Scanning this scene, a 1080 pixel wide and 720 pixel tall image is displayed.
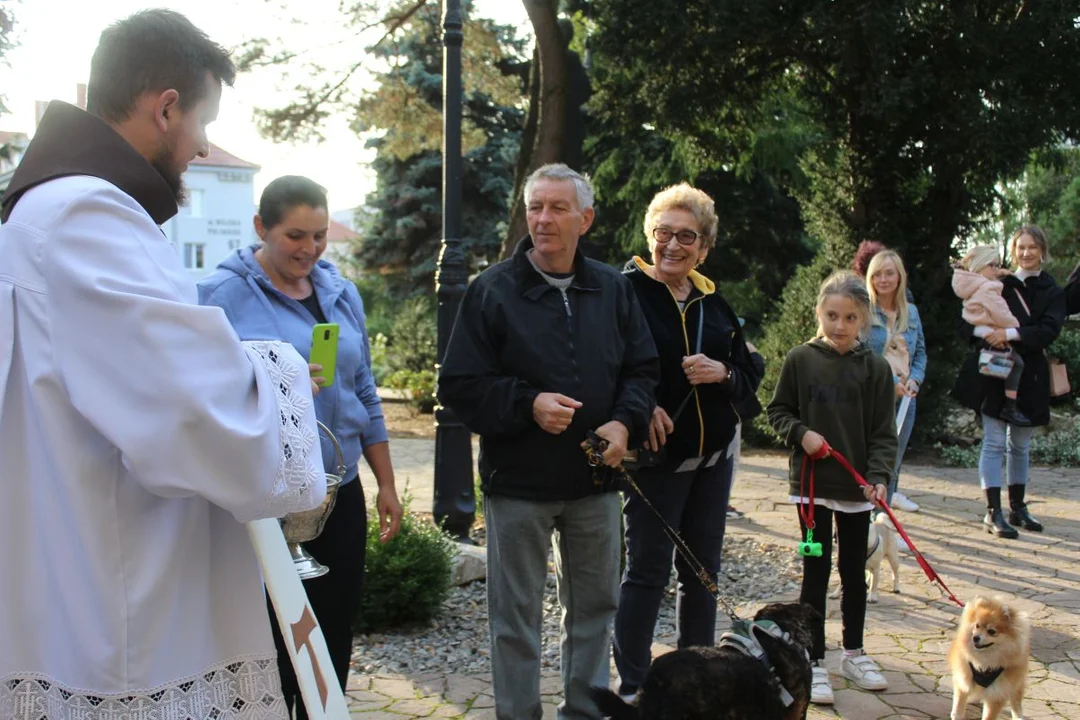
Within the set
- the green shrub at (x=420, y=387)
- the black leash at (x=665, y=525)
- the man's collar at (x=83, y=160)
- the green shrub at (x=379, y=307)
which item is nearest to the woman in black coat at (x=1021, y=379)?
the black leash at (x=665, y=525)

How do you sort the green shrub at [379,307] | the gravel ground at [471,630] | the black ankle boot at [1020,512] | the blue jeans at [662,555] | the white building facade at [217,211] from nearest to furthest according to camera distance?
the blue jeans at [662,555]
the gravel ground at [471,630]
the black ankle boot at [1020,512]
the green shrub at [379,307]
the white building facade at [217,211]

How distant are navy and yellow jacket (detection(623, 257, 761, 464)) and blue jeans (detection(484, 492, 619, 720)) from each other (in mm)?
526

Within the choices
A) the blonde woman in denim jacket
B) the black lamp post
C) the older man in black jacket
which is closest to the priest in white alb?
the older man in black jacket

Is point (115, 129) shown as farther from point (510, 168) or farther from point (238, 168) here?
point (238, 168)

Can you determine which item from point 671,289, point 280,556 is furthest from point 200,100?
point 671,289

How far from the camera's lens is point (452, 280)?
271 inches

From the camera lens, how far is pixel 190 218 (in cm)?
6294

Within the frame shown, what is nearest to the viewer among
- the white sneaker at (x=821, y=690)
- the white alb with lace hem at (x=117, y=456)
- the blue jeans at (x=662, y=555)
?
the white alb with lace hem at (x=117, y=456)

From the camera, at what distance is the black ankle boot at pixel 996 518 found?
722 cm

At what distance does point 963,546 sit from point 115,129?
6.68m

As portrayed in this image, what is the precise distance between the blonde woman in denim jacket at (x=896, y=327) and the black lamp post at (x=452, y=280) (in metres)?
2.72

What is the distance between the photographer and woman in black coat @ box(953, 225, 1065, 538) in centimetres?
722

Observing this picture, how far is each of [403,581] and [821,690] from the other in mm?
2126

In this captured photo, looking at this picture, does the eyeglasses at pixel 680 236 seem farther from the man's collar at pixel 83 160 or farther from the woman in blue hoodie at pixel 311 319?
the man's collar at pixel 83 160
